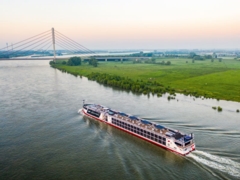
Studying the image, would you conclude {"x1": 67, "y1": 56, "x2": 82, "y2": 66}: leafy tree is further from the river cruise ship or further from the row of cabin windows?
the row of cabin windows

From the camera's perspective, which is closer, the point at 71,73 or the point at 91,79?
the point at 91,79

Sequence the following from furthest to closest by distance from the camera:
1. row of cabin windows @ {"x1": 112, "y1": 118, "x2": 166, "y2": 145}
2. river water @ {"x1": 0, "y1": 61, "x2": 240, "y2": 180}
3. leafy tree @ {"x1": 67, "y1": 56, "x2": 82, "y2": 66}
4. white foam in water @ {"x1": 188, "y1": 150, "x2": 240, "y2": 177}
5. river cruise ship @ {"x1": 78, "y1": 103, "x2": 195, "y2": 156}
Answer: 1. leafy tree @ {"x1": 67, "y1": 56, "x2": 82, "y2": 66}
2. row of cabin windows @ {"x1": 112, "y1": 118, "x2": 166, "y2": 145}
3. river cruise ship @ {"x1": 78, "y1": 103, "x2": 195, "y2": 156}
4. river water @ {"x1": 0, "y1": 61, "x2": 240, "y2": 180}
5. white foam in water @ {"x1": 188, "y1": 150, "x2": 240, "y2": 177}

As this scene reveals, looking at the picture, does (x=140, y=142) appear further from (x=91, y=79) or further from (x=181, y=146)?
(x=91, y=79)

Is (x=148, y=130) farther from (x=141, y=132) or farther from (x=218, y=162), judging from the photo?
(x=218, y=162)

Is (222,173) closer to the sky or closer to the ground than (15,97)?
closer to the ground

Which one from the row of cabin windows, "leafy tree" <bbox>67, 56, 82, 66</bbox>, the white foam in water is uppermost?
"leafy tree" <bbox>67, 56, 82, 66</bbox>

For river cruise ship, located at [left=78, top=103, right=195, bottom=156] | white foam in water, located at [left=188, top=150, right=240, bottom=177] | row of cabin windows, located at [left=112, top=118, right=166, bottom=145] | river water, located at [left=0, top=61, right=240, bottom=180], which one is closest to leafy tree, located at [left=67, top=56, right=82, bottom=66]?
river water, located at [left=0, top=61, right=240, bottom=180]

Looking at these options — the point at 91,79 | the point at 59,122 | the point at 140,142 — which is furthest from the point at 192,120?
the point at 91,79
